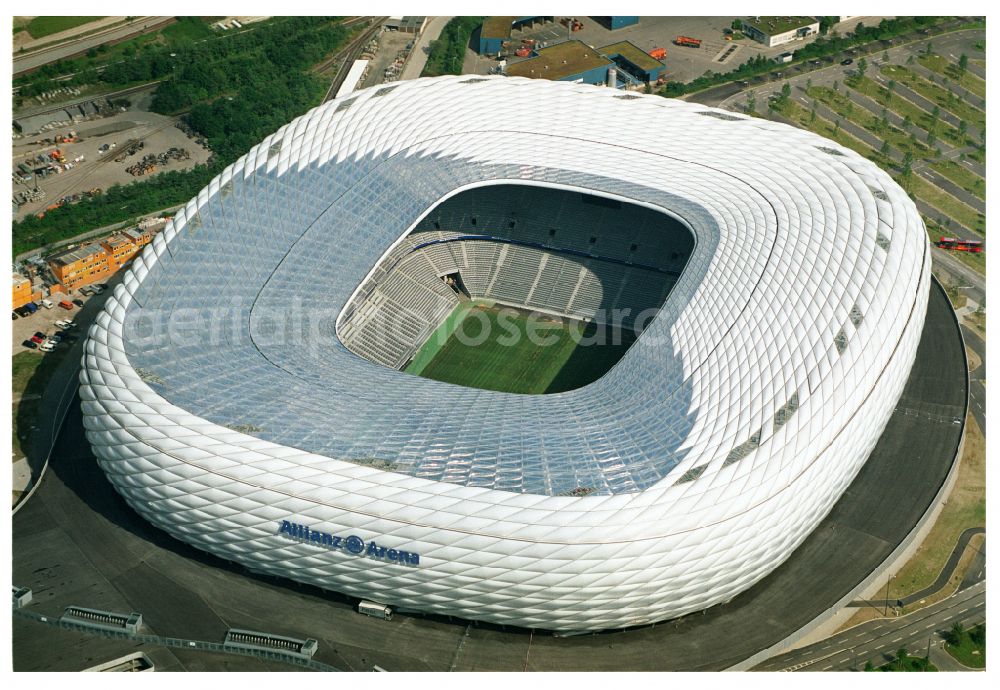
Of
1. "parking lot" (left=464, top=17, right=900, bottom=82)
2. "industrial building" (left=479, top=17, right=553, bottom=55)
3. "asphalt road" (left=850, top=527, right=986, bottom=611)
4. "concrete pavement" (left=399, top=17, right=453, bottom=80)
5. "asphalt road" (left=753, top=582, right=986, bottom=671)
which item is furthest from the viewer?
"industrial building" (left=479, top=17, right=553, bottom=55)

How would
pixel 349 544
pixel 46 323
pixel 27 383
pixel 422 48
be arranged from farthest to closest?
1. pixel 422 48
2. pixel 46 323
3. pixel 27 383
4. pixel 349 544

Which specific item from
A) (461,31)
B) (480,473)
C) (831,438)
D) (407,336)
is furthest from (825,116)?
(480,473)

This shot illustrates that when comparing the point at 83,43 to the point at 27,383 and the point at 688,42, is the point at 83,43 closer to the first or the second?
the point at 27,383

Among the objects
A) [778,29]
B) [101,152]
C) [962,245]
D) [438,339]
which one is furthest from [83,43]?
[962,245]

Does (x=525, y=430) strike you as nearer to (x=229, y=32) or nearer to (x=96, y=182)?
(x=96, y=182)

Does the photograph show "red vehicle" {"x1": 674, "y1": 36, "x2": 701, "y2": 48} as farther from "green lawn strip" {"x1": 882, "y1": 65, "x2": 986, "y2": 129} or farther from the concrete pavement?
the concrete pavement

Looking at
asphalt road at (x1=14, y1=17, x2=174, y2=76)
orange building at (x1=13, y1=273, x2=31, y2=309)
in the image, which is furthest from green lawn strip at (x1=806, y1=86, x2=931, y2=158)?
orange building at (x1=13, y1=273, x2=31, y2=309)

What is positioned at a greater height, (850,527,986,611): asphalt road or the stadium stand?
the stadium stand
